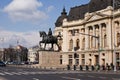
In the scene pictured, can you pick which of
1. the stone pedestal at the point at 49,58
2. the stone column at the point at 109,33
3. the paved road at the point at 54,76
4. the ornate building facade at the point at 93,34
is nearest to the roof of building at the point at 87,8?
the ornate building facade at the point at 93,34

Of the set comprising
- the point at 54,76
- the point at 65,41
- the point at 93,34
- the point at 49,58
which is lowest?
the point at 54,76

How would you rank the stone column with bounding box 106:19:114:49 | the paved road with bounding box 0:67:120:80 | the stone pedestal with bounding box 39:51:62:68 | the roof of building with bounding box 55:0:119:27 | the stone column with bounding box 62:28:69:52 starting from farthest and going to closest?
the stone column with bounding box 62:28:69:52 → the roof of building with bounding box 55:0:119:27 → the stone column with bounding box 106:19:114:49 → the stone pedestal with bounding box 39:51:62:68 → the paved road with bounding box 0:67:120:80

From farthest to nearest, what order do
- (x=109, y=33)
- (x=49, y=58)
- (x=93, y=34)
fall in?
(x=93, y=34)
(x=109, y=33)
(x=49, y=58)

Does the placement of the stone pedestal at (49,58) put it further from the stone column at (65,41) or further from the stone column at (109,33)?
the stone column at (65,41)

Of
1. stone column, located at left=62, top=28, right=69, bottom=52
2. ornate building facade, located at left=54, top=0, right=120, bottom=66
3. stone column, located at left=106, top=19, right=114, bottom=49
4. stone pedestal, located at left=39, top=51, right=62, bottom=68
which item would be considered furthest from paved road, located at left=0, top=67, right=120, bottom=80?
stone column, located at left=62, top=28, right=69, bottom=52

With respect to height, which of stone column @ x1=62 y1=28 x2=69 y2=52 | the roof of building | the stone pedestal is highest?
the roof of building

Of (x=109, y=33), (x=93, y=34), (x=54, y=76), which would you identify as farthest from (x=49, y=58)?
(x=54, y=76)

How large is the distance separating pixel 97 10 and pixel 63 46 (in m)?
26.3

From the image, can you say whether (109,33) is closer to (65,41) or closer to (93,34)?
(93,34)

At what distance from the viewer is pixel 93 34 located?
112 meters

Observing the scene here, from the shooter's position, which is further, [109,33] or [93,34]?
[93,34]

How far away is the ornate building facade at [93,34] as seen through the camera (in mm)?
99250

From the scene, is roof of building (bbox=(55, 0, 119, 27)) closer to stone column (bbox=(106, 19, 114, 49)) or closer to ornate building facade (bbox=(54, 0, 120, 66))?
ornate building facade (bbox=(54, 0, 120, 66))

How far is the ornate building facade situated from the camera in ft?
326
